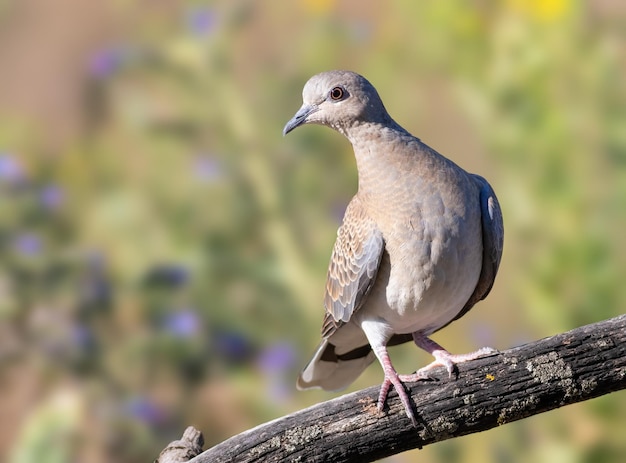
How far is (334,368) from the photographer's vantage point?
8.45 ft

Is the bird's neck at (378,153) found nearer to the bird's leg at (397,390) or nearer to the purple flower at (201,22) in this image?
the bird's leg at (397,390)

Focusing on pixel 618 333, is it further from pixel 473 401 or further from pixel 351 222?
pixel 351 222

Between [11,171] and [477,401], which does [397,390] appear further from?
[11,171]

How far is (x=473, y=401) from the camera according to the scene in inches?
79.5

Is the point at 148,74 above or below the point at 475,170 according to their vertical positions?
above

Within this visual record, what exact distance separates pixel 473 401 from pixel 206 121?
264cm

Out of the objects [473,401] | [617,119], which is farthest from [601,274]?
[473,401]

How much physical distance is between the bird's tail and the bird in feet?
0.69

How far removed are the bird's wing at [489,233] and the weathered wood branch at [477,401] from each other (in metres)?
0.32

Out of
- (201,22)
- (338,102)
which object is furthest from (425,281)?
(201,22)

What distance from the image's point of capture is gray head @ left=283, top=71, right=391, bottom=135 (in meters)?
2.26

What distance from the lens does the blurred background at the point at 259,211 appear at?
4012 millimetres

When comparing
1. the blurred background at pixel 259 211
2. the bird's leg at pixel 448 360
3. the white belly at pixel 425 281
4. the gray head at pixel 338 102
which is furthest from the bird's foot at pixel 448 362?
the blurred background at pixel 259 211

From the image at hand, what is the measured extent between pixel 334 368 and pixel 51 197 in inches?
93.3
